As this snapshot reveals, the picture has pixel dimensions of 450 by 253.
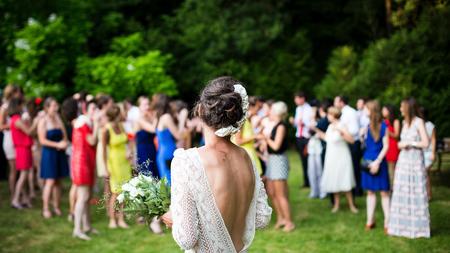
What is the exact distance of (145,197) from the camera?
3.88 metres

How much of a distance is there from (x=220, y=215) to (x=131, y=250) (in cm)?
460

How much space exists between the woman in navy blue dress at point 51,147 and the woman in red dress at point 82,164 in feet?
3.37

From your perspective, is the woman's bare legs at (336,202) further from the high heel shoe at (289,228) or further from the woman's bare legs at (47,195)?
the woman's bare legs at (47,195)

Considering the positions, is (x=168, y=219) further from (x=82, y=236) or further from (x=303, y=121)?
(x=303, y=121)

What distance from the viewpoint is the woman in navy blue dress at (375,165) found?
8156 mm

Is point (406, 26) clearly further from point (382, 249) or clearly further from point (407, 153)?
Result: point (382, 249)

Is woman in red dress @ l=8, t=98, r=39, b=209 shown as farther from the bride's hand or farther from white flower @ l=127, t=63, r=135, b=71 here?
white flower @ l=127, t=63, r=135, b=71

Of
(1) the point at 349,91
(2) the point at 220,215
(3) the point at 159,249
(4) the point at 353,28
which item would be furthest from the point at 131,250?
(4) the point at 353,28

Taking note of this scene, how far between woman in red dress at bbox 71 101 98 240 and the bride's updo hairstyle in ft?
16.5

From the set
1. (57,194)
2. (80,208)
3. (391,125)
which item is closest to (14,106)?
(57,194)

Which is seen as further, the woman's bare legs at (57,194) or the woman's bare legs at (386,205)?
the woman's bare legs at (57,194)

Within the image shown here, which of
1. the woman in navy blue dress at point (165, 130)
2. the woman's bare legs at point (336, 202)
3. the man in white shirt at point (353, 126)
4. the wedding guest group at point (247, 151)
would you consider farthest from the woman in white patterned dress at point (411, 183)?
the woman in navy blue dress at point (165, 130)

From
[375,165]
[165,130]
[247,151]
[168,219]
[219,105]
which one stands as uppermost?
[219,105]

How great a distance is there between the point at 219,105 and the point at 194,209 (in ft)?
1.95
